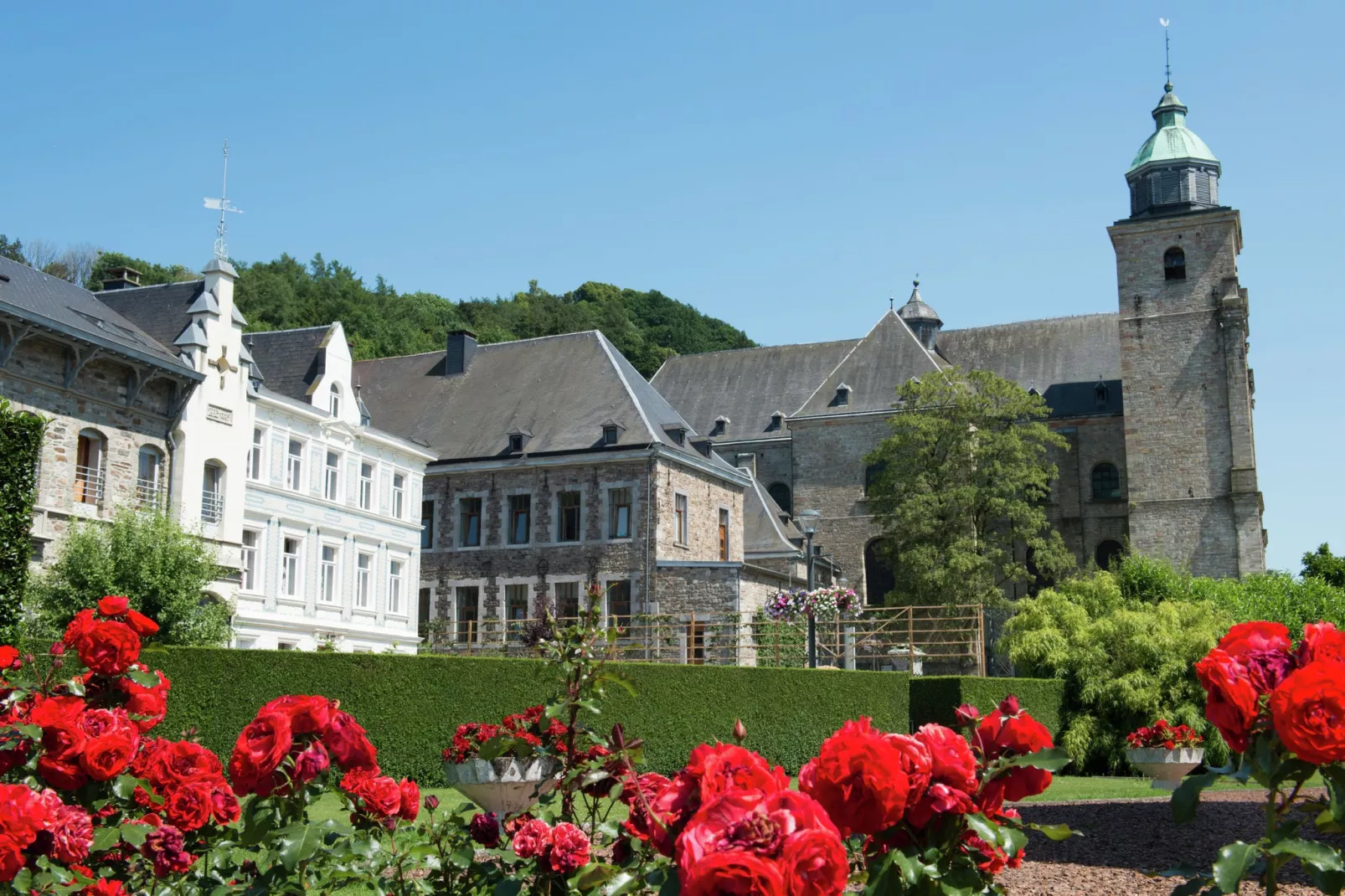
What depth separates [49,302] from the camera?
24.6 m

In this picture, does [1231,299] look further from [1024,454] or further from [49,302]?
[49,302]

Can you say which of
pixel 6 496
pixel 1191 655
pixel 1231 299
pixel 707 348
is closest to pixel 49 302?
pixel 6 496

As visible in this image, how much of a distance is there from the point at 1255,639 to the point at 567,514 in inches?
1414

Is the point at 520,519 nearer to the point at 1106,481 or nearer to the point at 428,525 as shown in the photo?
the point at 428,525

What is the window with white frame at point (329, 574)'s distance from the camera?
3219 cm

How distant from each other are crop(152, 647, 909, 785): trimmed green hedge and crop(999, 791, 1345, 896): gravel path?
5.27 meters

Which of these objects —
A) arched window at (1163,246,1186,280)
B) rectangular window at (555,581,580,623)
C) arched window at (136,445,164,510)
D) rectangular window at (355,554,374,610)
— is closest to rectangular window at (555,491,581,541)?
rectangular window at (555,581,580,623)

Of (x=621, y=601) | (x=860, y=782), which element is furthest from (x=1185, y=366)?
(x=860, y=782)

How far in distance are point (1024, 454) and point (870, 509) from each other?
6.39 metres

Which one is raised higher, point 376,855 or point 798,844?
point 798,844

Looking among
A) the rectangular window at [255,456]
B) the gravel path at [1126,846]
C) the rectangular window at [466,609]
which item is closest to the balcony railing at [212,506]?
the rectangular window at [255,456]

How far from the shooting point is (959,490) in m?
42.2

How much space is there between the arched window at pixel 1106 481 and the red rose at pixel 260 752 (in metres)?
50.3

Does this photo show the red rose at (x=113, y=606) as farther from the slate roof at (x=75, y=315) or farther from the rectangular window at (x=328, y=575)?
the rectangular window at (x=328, y=575)
